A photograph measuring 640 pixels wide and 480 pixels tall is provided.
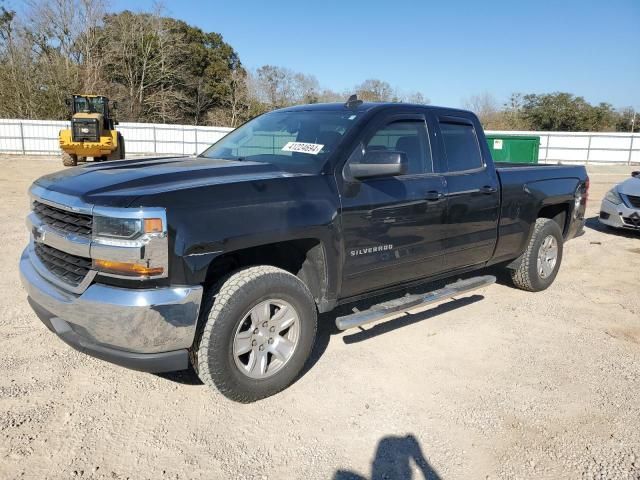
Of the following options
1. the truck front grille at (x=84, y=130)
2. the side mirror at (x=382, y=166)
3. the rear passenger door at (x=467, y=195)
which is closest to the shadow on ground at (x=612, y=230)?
the rear passenger door at (x=467, y=195)

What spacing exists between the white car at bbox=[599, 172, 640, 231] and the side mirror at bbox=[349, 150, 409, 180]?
7.40m

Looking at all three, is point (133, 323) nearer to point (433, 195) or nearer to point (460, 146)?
point (433, 195)

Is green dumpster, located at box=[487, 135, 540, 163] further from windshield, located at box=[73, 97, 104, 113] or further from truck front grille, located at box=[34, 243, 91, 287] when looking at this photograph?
truck front grille, located at box=[34, 243, 91, 287]

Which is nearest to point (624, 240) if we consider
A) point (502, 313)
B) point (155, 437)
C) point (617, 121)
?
point (502, 313)

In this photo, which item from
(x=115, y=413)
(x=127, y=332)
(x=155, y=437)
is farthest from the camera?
(x=115, y=413)

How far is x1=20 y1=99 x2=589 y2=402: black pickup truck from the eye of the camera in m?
2.81

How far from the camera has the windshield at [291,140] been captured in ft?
12.4

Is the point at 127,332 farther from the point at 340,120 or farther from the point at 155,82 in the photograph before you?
the point at 155,82

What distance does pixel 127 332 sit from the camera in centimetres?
277

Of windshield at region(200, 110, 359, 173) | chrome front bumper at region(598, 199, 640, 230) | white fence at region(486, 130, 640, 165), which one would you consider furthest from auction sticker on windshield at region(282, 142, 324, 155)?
white fence at region(486, 130, 640, 165)

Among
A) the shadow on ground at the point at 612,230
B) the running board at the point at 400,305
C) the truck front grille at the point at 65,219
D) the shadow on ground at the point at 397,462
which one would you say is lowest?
the shadow on ground at the point at 397,462

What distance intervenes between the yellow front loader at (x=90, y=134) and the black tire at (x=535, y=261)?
18.1m

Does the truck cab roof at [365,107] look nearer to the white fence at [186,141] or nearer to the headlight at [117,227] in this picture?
the headlight at [117,227]

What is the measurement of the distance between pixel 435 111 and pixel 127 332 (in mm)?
3220
